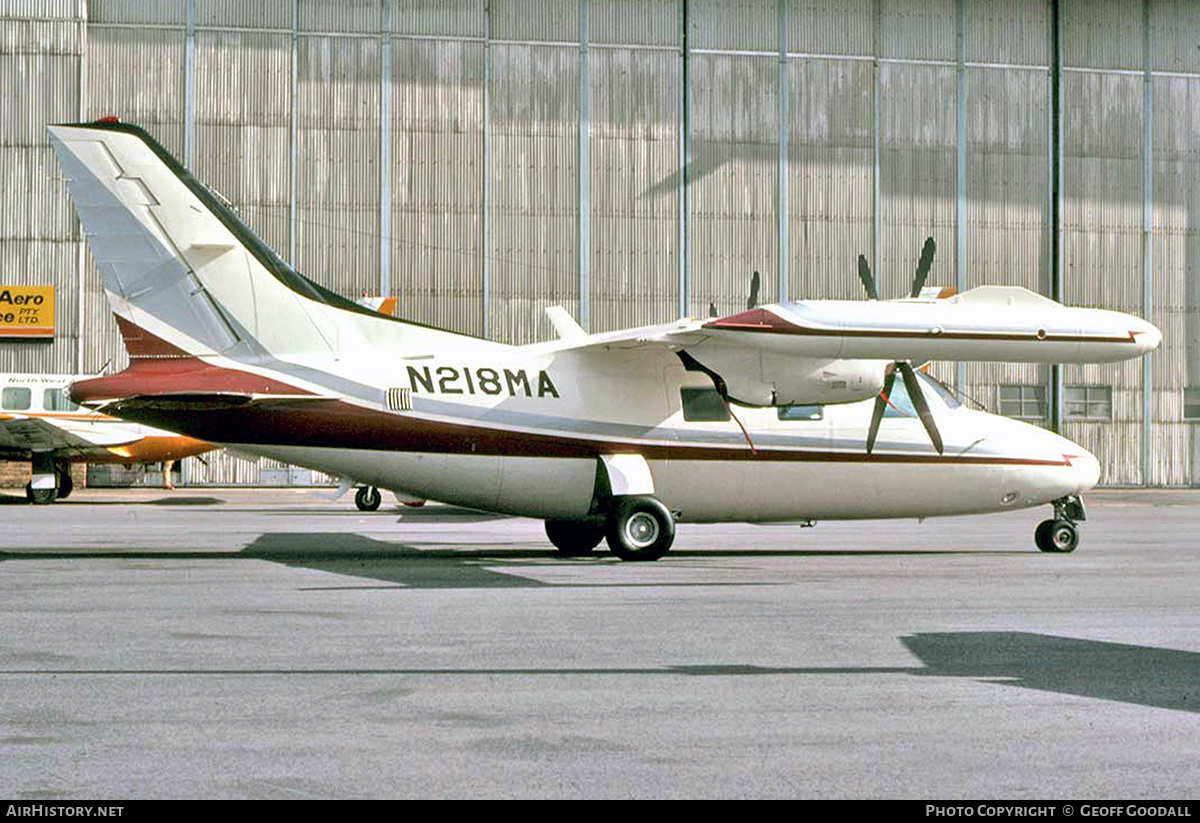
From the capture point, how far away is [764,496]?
77.6 feet

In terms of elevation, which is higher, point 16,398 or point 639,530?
point 16,398

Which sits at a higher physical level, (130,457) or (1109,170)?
(1109,170)

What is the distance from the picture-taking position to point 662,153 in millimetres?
57000

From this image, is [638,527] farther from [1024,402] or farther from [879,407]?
[1024,402]

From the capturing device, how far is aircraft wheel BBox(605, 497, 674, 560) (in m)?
22.3

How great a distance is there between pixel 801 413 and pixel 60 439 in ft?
90.0

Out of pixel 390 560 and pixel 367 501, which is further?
pixel 367 501

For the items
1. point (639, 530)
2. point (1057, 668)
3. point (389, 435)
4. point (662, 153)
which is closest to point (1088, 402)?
point (662, 153)

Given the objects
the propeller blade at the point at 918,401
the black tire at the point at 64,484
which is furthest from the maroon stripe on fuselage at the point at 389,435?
the black tire at the point at 64,484

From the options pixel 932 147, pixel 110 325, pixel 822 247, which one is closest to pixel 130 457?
pixel 110 325

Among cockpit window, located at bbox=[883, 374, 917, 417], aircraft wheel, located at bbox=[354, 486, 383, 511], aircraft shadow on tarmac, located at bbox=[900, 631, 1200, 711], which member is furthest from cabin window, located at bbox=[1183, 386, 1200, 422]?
aircraft shadow on tarmac, located at bbox=[900, 631, 1200, 711]

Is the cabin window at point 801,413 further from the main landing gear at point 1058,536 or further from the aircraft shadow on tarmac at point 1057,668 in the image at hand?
the aircraft shadow on tarmac at point 1057,668
